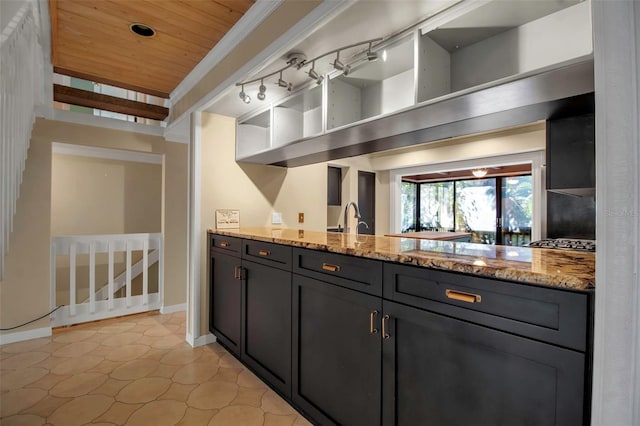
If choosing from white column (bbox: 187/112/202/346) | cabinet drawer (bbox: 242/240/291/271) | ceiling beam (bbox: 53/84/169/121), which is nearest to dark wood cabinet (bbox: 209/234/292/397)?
cabinet drawer (bbox: 242/240/291/271)

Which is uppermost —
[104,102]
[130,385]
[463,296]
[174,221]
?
[104,102]

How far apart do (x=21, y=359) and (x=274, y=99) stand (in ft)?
9.61

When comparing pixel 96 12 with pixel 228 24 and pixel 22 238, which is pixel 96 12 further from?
pixel 22 238

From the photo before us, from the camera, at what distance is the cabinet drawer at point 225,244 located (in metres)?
2.41

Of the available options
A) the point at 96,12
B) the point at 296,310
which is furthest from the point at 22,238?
the point at 296,310

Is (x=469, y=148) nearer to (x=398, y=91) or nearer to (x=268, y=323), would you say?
(x=398, y=91)

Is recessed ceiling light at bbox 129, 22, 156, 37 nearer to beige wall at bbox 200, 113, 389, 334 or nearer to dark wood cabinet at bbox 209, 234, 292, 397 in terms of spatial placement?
beige wall at bbox 200, 113, 389, 334

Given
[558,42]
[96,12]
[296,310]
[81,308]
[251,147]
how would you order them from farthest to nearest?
[81,308] → [251,147] → [96,12] → [296,310] → [558,42]

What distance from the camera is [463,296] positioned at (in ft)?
3.39

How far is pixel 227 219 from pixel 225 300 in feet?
2.50

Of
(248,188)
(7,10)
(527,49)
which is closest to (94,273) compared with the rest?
(248,188)

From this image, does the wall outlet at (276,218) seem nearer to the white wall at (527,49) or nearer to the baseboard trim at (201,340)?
the baseboard trim at (201,340)

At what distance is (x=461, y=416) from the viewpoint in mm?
1049

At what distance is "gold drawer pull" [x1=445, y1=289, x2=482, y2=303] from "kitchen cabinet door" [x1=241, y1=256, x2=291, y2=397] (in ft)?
3.29
